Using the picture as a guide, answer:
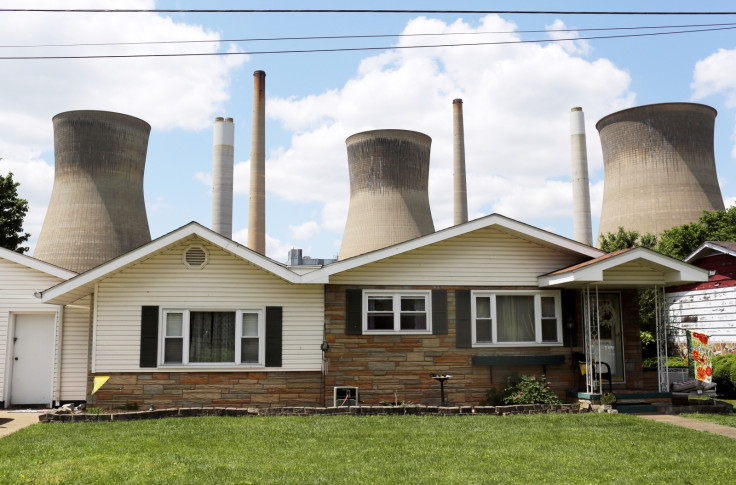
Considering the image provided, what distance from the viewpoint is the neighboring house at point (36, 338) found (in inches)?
618

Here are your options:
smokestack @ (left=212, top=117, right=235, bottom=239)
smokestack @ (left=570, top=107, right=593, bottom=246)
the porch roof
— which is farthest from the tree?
smokestack @ (left=570, top=107, right=593, bottom=246)

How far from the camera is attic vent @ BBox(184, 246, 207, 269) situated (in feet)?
47.0

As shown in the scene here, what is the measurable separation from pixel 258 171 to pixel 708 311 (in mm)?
28214

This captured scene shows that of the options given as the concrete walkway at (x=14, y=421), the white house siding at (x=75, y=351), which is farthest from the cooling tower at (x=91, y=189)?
the concrete walkway at (x=14, y=421)

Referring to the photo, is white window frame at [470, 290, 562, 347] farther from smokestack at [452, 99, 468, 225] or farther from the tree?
smokestack at [452, 99, 468, 225]

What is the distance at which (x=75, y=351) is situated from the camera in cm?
1589

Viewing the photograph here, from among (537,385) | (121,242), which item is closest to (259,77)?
(121,242)

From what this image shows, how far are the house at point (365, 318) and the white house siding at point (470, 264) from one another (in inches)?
0.9

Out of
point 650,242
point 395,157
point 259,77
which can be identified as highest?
point 259,77

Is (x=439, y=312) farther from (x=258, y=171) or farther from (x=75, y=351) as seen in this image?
(x=258, y=171)

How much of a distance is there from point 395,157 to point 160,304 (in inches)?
1183

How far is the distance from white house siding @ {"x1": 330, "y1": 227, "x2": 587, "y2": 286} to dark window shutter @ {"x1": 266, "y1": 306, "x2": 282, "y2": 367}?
1531 mm

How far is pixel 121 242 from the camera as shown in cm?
3928

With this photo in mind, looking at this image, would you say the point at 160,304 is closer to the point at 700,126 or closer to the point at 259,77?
the point at 259,77
